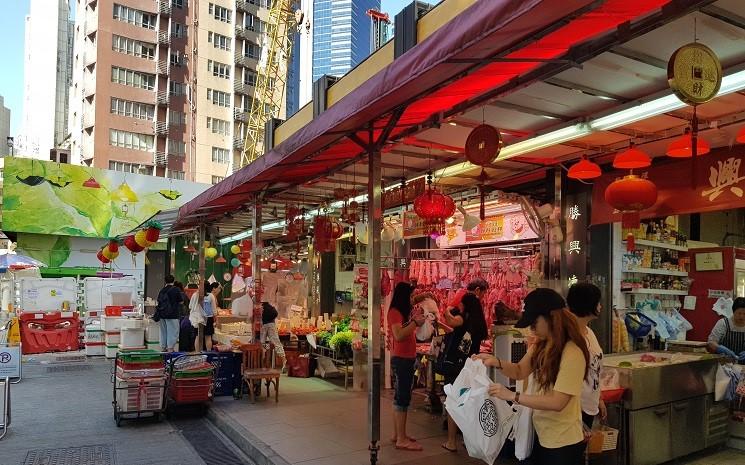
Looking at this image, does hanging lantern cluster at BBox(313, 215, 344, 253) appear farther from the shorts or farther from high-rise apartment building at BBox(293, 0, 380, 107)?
high-rise apartment building at BBox(293, 0, 380, 107)

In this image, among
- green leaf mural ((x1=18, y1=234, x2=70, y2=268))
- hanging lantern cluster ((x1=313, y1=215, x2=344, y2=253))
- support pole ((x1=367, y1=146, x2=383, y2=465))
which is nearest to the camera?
support pole ((x1=367, y1=146, x2=383, y2=465))

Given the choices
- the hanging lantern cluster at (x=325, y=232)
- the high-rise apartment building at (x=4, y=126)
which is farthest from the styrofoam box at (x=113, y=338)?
the high-rise apartment building at (x=4, y=126)

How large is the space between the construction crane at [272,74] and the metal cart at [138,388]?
48.7m

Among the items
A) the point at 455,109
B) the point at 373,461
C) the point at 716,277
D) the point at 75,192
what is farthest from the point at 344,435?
the point at 75,192

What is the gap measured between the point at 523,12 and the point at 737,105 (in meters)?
3.52

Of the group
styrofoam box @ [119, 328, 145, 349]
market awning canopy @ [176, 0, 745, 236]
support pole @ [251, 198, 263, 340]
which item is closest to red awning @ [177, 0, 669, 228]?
market awning canopy @ [176, 0, 745, 236]

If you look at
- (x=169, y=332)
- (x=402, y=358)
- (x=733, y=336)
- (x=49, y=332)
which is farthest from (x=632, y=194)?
(x=49, y=332)

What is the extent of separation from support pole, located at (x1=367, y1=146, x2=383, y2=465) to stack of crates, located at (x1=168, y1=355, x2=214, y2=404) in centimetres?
416

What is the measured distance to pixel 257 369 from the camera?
9.69 m

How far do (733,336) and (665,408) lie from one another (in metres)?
1.93

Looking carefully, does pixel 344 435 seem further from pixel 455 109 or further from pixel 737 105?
pixel 737 105

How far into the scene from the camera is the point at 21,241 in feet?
82.1

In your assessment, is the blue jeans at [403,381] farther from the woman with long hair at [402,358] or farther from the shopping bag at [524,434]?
the shopping bag at [524,434]

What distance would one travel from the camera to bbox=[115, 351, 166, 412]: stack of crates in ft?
27.7
